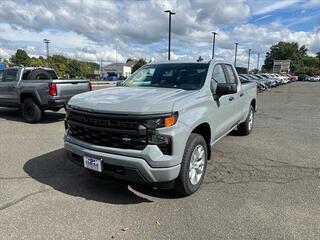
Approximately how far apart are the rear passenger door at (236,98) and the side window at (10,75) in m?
7.57

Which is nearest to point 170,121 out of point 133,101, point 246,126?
point 133,101

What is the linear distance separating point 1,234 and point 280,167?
437cm

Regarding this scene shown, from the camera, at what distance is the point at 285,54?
117m

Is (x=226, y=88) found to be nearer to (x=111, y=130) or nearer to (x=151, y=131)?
(x=151, y=131)

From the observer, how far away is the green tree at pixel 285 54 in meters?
116

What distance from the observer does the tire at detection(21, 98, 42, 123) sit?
9422 millimetres

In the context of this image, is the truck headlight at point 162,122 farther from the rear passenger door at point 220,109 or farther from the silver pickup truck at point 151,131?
the rear passenger door at point 220,109

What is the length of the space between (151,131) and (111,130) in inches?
20.0

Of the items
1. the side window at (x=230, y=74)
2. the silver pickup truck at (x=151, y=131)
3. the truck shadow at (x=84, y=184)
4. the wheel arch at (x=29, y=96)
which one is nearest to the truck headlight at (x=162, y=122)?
the silver pickup truck at (x=151, y=131)

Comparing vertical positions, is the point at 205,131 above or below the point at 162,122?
below

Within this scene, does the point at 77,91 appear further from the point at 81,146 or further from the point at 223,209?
the point at 223,209

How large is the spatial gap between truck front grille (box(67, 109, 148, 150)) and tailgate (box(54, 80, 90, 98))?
18.4 feet

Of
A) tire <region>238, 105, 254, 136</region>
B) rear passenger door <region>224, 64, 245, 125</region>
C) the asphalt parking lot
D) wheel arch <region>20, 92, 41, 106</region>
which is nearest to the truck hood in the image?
the asphalt parking lot

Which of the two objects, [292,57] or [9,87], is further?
[292,57]
